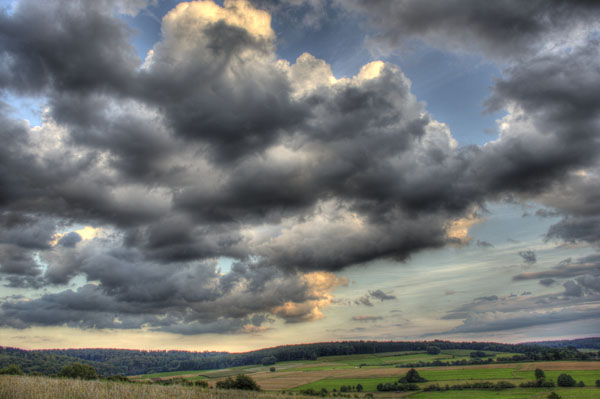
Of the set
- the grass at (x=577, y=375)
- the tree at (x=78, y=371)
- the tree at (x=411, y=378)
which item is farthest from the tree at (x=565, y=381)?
the tree at (x=78, y=371)

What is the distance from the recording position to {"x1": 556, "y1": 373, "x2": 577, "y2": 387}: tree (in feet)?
419

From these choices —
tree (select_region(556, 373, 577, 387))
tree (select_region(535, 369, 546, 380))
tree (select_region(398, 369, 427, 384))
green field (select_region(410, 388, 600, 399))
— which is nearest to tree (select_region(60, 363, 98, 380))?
green field (select_region(410, 388, 600, 399))

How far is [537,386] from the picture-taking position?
5015 inches

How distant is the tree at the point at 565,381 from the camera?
128 m

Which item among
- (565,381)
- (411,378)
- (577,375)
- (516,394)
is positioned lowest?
(577,375)

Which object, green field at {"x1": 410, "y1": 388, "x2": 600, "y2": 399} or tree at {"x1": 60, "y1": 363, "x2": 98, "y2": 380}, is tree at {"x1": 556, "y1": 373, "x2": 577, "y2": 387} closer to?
green field at {"x1": 410, "y1": 388, "x2": 600, "y2": 399}

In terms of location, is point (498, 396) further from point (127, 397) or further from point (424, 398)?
point (127, 397)

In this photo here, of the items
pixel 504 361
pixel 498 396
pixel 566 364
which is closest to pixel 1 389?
pixel 498 396

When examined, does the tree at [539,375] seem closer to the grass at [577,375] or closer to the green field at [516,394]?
the grass at [577,375]

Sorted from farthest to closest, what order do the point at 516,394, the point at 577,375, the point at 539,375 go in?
the point at 577,375 < the point at 539,375 < the point at 516,394

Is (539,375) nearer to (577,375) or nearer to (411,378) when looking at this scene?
(577,375)

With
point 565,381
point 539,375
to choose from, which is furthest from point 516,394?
point 565,381

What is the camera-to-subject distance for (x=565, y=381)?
12875cm

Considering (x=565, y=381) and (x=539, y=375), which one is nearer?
(x=565, y=381)
